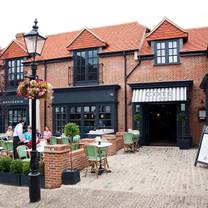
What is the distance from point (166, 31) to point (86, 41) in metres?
5.34

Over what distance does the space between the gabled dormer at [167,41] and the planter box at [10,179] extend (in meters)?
11.6

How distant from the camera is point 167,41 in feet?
58.4

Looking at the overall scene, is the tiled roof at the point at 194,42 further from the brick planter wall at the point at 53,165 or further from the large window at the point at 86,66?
the brick planter wall at the point at 53,165

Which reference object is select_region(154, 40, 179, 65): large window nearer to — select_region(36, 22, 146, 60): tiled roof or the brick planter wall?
select_region(36, 22, 146, 60): tiled roof

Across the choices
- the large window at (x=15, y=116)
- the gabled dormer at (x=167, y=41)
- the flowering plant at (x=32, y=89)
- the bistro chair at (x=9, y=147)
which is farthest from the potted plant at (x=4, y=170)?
the large window at (x=15, y=116)

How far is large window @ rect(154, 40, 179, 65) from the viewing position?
57.7ft

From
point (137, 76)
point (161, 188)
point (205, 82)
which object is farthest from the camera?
point (137, 76)

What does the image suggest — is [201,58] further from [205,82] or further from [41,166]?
[41,166]

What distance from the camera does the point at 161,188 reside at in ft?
26.5

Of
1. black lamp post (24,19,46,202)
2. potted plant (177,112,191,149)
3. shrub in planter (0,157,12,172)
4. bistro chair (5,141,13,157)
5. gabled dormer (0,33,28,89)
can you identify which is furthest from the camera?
gabled dormer (0,33,28,89)

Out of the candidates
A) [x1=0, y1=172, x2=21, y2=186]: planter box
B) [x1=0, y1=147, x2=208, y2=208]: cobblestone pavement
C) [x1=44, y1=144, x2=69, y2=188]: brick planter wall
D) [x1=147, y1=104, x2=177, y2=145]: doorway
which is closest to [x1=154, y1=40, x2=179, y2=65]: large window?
[x1=147, y1=104, x2=177, y2=145]: doorway

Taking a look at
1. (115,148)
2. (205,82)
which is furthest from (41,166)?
(205,82)

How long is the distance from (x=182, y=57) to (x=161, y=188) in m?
11.0

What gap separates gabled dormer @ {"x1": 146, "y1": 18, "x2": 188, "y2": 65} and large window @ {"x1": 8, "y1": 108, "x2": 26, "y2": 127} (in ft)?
33.9
